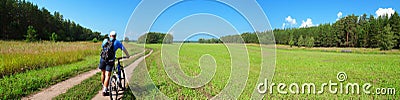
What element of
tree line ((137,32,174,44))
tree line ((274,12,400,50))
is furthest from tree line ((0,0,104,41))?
tree line ((274,12,400,50))

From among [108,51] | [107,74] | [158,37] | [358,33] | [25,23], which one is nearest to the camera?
[108,51]

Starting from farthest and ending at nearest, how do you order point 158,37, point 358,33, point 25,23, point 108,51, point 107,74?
point 358,33, point 25,23, point 158,37, point 107,74, point 108,51

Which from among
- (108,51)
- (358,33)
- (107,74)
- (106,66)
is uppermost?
(358,33)

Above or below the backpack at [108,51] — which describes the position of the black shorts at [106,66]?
below

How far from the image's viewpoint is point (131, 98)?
19.6ft

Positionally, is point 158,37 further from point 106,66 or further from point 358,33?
point 358,33

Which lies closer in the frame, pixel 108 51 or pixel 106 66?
pixel 108 51

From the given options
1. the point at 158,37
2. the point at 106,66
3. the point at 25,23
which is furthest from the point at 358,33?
the point at 25,23

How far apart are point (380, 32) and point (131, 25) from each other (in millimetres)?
78954

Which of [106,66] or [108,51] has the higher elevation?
[108,51]

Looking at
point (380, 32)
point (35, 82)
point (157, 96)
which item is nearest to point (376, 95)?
point (157, 96)

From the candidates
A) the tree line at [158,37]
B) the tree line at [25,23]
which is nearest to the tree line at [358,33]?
the tree line at [158,37]

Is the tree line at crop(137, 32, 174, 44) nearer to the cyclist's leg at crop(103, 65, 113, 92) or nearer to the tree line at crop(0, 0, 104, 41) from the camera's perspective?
the cyclist's leg at crop(103, 65, 113, 92)

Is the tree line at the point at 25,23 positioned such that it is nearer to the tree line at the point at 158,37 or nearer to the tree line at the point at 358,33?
the tree line at the point at 158,37
